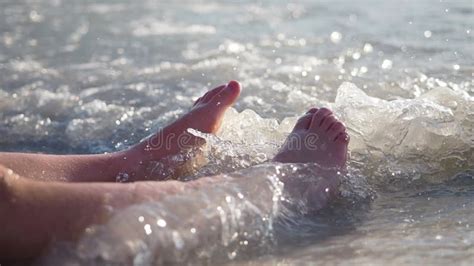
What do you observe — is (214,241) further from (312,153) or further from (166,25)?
(166,25)

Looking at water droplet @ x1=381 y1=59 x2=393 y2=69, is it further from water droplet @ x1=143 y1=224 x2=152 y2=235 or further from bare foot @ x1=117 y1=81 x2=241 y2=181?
water droplet @ x1=143 y1=224 x2=152 y2=235

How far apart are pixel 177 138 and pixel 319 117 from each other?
519 mm

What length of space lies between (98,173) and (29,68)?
108 inches

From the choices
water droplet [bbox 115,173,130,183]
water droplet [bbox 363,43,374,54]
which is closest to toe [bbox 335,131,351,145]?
water droplet [bbox 115,173,130,183]

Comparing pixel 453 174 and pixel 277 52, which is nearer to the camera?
pixel 453 174

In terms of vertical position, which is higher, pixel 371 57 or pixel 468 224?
pixel 468 224

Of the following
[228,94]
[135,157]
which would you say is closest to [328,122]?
[228,94]

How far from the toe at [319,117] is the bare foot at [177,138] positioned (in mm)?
375

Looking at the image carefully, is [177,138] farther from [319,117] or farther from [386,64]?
[386,64]

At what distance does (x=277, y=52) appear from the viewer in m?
5.07

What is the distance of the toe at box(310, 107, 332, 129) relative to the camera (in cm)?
268

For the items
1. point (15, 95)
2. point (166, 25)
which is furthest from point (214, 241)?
point (166, 25)

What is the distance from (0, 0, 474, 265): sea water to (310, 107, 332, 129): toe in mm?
157

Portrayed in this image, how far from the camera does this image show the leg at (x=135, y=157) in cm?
239
